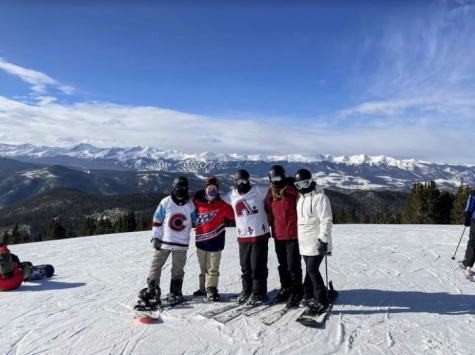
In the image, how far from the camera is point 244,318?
5055 mm

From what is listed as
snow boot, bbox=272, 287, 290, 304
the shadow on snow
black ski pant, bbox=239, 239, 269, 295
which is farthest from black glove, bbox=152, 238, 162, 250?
the shadow on snow

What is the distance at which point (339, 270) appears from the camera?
26.3ft

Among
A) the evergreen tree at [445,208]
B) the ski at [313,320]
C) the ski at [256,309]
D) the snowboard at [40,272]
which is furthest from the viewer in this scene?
the evergreen tree at [445,208]

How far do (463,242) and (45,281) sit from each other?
1428 cm

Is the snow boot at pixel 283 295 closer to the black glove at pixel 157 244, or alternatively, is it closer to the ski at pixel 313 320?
the ski at pixel 313 320

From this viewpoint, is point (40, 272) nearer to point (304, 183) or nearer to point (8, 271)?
point (8, 271)

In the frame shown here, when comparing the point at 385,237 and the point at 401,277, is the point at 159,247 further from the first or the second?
the point at 385,237

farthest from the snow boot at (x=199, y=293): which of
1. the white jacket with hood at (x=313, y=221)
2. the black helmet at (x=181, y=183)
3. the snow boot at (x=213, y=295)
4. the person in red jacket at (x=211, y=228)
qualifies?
the white jacket with hood at (x=313, y=221)

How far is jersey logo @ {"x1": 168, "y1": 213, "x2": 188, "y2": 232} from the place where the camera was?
228 inches

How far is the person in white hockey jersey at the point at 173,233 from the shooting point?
18.8ft

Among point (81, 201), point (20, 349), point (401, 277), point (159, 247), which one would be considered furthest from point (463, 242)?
point (81, 201)

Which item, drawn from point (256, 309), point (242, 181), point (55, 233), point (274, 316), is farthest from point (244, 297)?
point (55, 233)

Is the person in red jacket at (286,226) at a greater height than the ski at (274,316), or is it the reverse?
the person in red jacket at (286,226)

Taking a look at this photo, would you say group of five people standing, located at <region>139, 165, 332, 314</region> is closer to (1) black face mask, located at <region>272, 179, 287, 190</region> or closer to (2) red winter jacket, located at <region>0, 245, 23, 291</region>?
(1) black face mask, located at <region>272, 179, 287, 190</region>
